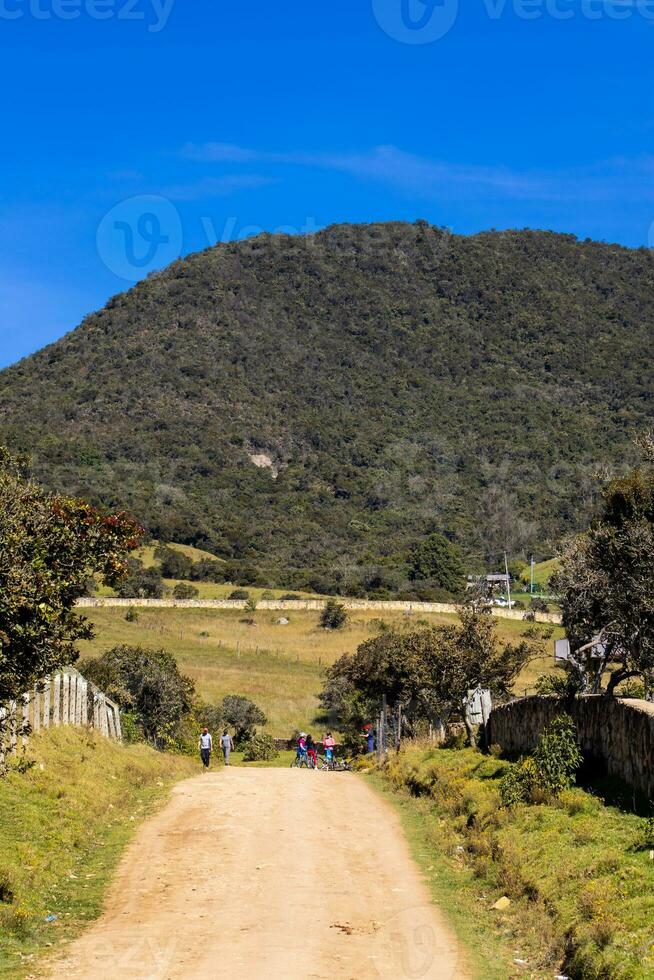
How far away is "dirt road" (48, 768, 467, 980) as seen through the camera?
10242 millimetres

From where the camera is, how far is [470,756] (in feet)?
87.4

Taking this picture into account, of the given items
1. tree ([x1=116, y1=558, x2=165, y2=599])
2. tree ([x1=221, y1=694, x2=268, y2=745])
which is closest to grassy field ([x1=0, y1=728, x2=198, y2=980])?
tree ([x1=221, y1=694, x2=268, y2=745])

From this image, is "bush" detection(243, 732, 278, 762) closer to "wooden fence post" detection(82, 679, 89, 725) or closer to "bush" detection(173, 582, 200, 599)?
"wooden fence post" detection(82, 679, 89, 725)

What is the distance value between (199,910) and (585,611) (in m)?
16.9

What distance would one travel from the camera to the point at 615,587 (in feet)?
70.2

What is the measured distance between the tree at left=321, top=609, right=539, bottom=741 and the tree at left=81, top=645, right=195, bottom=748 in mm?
7739

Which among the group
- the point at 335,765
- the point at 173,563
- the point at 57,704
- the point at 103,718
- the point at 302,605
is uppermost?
the point at 173,563

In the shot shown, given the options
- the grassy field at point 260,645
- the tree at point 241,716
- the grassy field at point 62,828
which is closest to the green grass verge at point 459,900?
the grassy field at point 62,828

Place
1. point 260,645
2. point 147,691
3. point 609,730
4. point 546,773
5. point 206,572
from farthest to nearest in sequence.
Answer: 1. point 206,572
2. point 260,645
3. point 147,691
4. point 546,773
5. point 609,730

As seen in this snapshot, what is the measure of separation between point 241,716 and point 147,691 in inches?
544

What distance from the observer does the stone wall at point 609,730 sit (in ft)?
48.9

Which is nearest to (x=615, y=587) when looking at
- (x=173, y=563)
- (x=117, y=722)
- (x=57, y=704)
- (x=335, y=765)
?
(x=57, y=704)

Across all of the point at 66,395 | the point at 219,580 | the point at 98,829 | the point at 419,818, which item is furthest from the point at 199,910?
the point at 66,395

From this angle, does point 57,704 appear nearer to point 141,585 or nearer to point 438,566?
point 141,585
